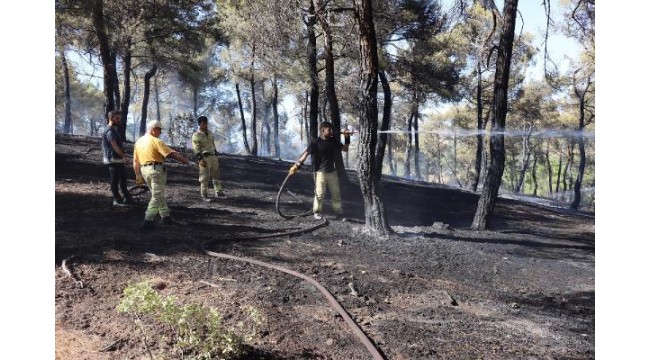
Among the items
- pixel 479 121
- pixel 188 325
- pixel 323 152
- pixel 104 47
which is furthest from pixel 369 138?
pixel 479 121

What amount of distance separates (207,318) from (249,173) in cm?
680

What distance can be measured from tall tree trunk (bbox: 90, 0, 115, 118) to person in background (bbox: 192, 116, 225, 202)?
1.67 metres

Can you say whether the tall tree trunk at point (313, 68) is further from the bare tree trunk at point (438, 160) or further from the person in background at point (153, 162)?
A: the bare tree trunk at point (438, 160)

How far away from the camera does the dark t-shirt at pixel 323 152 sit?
6203 mm

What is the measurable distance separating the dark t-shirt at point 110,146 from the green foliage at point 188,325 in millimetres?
2973

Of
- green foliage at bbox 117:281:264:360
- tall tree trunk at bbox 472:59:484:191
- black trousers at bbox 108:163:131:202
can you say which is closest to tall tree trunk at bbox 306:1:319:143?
black trousers at bbox 108:163:131:202

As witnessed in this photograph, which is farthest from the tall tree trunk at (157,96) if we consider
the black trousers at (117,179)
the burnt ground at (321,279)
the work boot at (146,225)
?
the work boot at (146,225)

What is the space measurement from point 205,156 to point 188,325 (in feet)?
15.0

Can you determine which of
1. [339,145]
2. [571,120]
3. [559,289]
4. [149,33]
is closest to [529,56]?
[571,120]

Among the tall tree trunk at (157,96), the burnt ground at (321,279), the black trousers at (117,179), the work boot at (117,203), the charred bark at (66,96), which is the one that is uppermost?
the tall tree trunk at (157,96)

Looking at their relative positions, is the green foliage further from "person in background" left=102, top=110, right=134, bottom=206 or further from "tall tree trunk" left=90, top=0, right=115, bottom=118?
"tall tree trunk" left=90, top=0, right=115, bottom=118

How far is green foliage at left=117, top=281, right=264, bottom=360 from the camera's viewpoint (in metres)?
2.28

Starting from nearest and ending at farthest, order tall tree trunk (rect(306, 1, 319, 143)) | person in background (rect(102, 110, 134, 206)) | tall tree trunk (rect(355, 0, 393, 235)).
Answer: person in background (rect(102, 110, 134, 206)), tall tree trunk (rect(355, 0, 393, 235)), tall tree trunk (rect(306, 1, 319, 143))

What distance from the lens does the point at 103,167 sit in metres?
5.12
